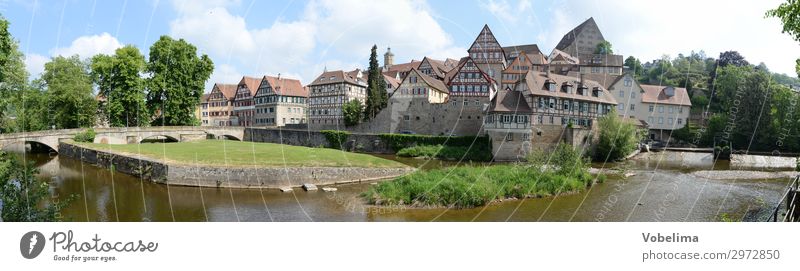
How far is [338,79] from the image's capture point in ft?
84.0

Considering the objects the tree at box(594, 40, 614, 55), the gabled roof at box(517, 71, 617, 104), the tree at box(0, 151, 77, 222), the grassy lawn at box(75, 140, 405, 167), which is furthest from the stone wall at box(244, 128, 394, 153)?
the tree at box(0, 151, 77, 222)

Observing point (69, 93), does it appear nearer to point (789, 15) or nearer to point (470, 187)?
point (470, 187)

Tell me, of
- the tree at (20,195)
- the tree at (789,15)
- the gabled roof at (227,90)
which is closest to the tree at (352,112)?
the gabled roof at (227,90)

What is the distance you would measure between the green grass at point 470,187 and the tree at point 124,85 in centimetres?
1530

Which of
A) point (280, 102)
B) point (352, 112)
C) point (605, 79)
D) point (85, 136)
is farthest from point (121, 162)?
point (605, 79)

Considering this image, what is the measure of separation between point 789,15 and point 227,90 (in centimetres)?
3251

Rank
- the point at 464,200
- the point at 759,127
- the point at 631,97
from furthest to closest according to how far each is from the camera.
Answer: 1. the point at 631,97
2. the point at 759,127
3. the point at 464,200

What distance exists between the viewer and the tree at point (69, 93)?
20.9 meters

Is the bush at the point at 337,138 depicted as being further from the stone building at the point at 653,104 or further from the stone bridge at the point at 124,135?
the stone building at the point at 653,104

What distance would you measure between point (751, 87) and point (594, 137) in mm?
5619

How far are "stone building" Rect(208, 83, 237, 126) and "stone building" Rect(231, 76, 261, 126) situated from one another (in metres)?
0.77
